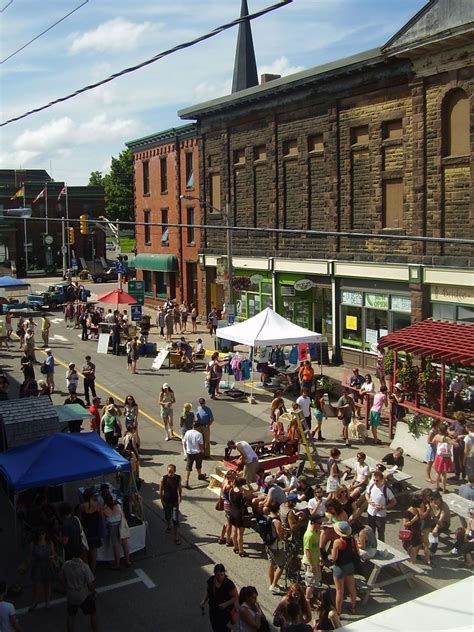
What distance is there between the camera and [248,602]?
8.79 metres

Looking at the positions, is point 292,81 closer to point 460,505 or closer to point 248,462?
point 248,462

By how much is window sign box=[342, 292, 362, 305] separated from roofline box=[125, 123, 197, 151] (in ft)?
51.2

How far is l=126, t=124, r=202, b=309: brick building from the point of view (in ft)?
137

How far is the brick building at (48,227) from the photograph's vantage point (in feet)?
263

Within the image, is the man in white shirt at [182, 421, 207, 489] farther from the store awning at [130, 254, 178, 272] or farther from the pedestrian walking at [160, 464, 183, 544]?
the store awning at [130, 254, 178, 272]

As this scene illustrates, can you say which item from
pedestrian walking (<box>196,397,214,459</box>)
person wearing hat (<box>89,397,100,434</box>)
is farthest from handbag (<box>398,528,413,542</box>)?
person wearing hat (<box>89,397,100,434</box>)

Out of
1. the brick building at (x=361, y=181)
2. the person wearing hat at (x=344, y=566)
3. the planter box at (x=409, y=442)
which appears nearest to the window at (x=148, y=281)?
the brick building at (x=361, y=181)

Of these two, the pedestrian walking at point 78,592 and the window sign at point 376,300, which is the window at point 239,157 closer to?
the window sign at point 376,300

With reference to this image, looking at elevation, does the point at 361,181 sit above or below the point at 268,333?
above

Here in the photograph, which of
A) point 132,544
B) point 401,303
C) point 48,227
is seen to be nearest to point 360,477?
point 132,544

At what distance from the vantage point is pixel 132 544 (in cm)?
1260

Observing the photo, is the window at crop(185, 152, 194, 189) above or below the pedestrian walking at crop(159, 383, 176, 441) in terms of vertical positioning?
above

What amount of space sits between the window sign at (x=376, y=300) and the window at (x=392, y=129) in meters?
5.72

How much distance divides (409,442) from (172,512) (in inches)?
276
